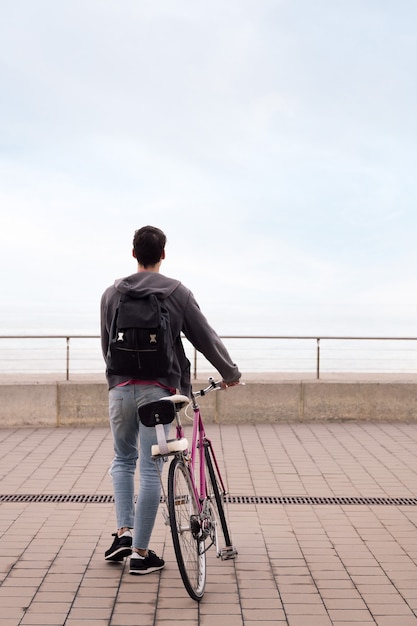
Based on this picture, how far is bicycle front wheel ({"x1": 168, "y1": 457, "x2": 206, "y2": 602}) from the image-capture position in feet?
12.9

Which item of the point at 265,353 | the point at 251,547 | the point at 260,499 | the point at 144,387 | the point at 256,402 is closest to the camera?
the point at 144,387

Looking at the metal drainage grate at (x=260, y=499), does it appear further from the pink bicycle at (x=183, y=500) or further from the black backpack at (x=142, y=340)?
the black backpack at (x=142, y=340)

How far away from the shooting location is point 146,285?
174 inches

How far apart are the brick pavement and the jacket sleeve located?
1.12 m

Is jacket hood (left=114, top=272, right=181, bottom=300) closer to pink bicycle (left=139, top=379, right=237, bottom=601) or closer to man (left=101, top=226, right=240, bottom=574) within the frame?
man (left=101, top=226, right=240, bottom=574)

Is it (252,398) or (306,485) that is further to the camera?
(252,398)

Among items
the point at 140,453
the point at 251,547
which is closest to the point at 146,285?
the point at 140,453

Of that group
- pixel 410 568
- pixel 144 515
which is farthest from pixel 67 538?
pixel 410 568

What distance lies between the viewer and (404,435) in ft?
31.2

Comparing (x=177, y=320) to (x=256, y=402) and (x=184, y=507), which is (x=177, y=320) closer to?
(x=184, y=507)

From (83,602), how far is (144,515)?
1.74 ft

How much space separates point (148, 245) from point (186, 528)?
1.49 meters

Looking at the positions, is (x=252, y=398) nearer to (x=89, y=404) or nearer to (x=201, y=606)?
(x=89, y=404)

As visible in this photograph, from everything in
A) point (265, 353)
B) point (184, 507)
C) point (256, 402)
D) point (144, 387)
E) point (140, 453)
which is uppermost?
point (144, 387)
